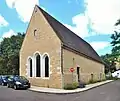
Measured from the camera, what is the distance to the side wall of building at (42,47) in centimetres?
3466

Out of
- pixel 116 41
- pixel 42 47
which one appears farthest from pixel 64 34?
pixel 116 41

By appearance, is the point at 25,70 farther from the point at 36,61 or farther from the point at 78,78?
the point at 78,78

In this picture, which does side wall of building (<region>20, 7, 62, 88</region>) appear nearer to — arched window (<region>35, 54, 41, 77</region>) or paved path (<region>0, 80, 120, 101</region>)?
arched window (<region>35, 54, 41, 77</region>)

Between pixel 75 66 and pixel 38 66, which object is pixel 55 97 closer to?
pixel 38 66

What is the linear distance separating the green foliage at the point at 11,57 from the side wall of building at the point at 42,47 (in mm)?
20439

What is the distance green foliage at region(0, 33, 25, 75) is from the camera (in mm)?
60000

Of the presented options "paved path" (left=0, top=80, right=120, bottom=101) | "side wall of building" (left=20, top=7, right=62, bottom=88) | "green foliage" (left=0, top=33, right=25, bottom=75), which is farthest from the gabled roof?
"green foliage" (left=0, top=33, right=25, bottom=75)

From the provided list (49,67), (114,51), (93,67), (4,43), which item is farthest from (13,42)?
(114,51)

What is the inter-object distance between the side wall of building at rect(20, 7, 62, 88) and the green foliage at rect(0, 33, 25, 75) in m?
20.4

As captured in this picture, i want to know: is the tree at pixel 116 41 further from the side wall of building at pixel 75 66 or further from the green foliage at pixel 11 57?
the green foliage at pixel 11 57

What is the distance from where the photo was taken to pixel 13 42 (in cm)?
6888

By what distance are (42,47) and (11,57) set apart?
24780 millimetres

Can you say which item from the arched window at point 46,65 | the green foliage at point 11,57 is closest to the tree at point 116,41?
the arched window at point 46,65

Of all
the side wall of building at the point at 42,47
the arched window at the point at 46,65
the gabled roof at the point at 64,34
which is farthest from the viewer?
the gabled roof at the point at 64,34
